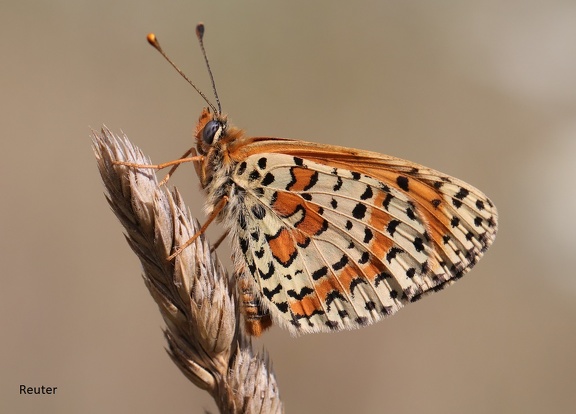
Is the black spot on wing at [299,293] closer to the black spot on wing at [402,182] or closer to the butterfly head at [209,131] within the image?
the black spot on wing at [402,182]

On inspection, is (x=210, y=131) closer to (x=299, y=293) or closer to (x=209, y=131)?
(x=209, y=131)

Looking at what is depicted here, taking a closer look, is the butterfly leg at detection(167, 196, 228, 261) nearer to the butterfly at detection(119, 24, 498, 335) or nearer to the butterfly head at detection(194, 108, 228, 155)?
the butterfly at detection(119, 24, 498, 335)

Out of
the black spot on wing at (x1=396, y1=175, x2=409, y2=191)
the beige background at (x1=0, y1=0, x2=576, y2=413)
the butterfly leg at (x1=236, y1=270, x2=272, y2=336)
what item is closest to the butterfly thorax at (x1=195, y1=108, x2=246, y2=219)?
the butterfly leg at (x1=236, y1=270, x2=272, y2=336)

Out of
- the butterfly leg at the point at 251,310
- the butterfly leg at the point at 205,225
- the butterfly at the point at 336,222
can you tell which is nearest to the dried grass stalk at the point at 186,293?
the butterfly leg at the point at 205,225

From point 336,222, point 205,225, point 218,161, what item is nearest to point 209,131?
point 218,161

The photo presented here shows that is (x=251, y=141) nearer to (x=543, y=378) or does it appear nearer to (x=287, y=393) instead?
(x=287, y=393)
